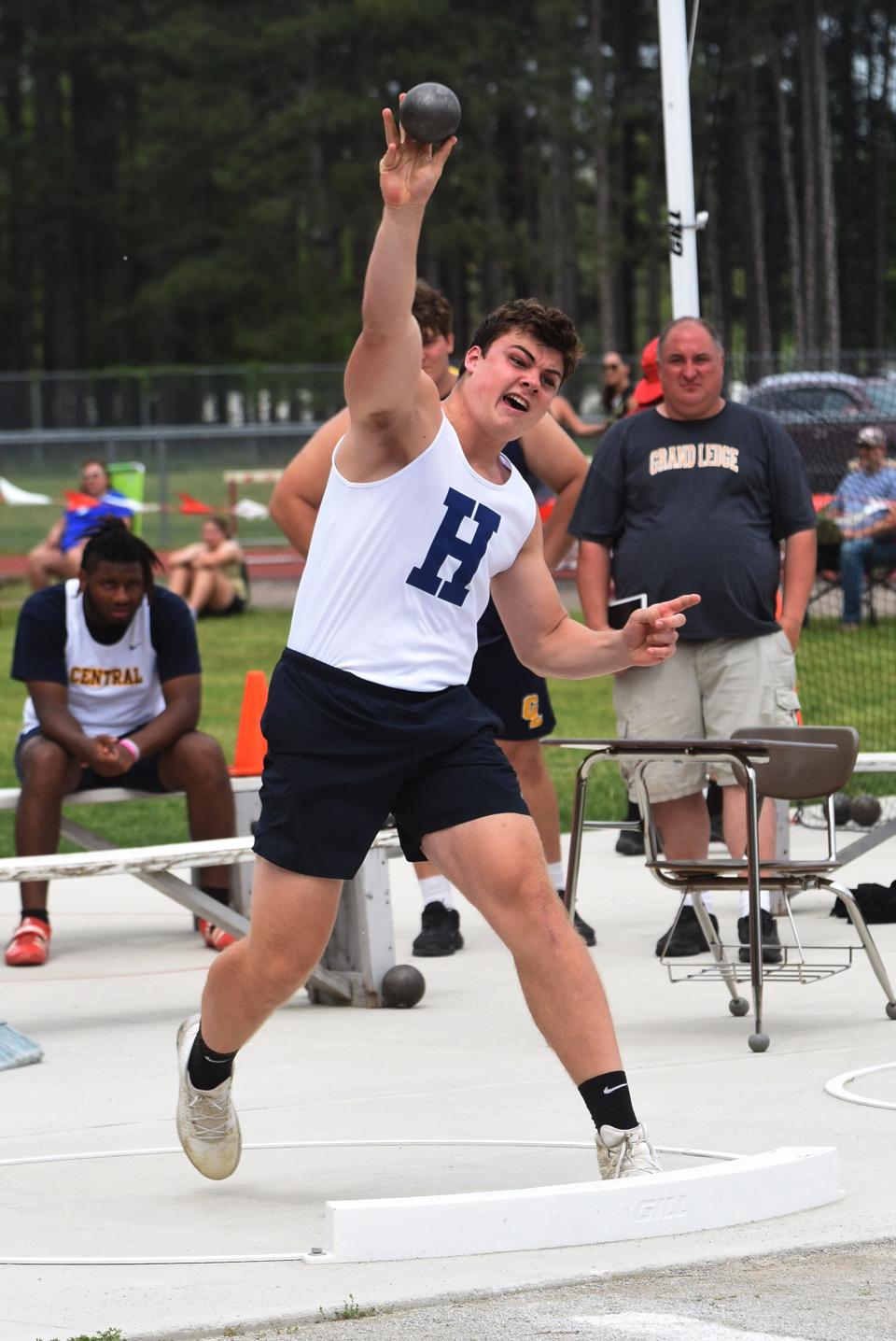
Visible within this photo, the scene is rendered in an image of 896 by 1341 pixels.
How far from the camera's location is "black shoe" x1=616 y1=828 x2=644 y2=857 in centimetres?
1000

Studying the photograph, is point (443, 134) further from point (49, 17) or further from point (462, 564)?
point (49, 17)

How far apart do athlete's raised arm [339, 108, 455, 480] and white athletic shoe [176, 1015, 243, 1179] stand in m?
1.42

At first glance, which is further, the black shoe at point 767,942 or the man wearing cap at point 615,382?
the man wearing cap at point 615,382

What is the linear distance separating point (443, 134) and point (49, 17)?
63.6 m

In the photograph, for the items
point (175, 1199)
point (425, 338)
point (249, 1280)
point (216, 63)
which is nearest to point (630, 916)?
point (425, 338)

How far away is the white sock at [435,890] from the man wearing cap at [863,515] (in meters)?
10.1

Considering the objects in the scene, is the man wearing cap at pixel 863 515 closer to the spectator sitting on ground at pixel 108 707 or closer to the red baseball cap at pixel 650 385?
the red baseball cap at pixel 650 385

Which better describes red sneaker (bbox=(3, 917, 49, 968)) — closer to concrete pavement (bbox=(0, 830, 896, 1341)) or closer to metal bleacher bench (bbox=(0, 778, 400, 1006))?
concrete pavement (bbox=(0, 830, 896, 1341))

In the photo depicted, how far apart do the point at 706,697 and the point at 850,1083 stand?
209cm

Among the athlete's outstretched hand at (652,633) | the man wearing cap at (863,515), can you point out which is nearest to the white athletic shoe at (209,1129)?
the athlete's outstretched hand at (652,633)

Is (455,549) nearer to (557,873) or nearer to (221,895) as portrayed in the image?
(557,873)

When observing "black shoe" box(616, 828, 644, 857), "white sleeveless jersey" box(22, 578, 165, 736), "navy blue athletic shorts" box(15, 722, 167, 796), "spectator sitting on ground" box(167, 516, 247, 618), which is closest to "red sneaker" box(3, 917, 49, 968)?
"navy blue athletic shorts" box(15, 722, 167, 796)

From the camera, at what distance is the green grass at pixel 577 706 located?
11375 mm

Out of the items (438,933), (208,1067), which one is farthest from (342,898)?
(208,1067)
